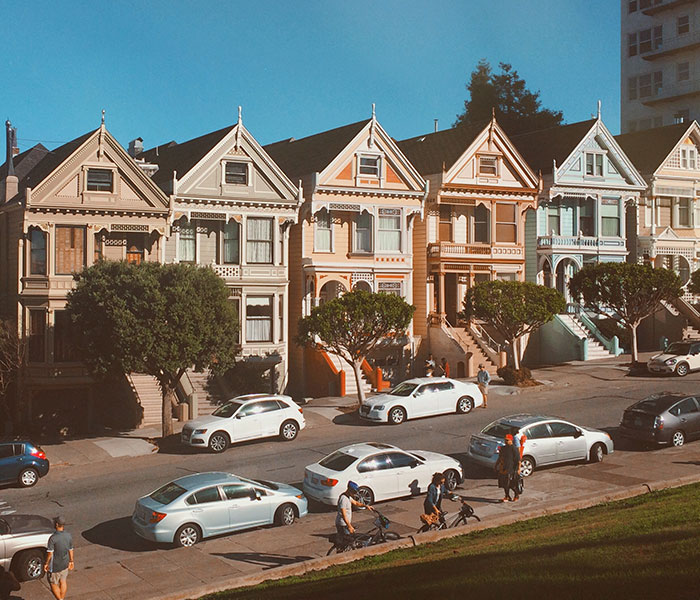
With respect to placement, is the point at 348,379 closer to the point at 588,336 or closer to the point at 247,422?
the point at 247,422

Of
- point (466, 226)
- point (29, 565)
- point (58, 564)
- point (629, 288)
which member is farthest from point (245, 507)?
point (466, 226)

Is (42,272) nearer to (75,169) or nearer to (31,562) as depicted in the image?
(75,169)

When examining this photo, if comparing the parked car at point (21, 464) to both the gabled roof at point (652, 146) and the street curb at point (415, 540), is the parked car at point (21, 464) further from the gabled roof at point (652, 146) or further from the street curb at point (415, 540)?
the gabled roof at point (652, 146)

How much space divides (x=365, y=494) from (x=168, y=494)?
5.13m

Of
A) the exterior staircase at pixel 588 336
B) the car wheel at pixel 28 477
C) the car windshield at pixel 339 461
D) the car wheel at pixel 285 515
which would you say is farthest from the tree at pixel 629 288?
the car wheel at pixel 28 477

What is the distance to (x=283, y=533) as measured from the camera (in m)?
21.2

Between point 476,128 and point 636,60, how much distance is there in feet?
Answer: 109

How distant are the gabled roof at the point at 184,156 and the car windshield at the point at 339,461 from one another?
20941 millimetres

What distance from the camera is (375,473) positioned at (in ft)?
76.3

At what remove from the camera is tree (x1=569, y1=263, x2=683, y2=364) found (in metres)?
42.0

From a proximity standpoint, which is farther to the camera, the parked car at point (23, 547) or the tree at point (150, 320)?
the tree at point (150, 320)

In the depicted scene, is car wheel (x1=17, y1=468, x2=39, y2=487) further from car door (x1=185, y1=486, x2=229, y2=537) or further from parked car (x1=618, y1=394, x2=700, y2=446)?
parked car (x1=618, y1=394, x2=700, y2=446)

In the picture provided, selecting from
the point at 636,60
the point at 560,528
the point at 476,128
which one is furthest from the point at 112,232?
the point at 636,60

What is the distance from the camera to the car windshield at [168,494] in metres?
20.6
